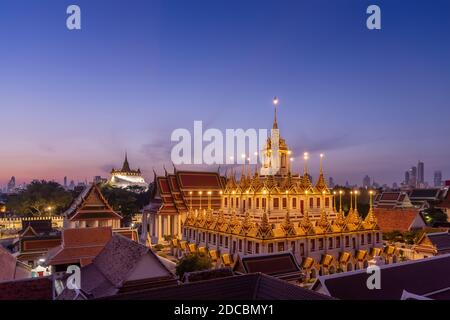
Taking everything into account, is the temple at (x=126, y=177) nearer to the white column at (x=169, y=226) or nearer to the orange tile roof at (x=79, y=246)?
the white column at (x=169, y=226)

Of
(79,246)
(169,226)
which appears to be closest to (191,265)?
(79,246)

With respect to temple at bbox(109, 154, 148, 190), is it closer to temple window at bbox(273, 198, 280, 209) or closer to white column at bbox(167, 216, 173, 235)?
white column at bbox(167, 216, 173, 235)

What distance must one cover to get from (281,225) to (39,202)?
149ft

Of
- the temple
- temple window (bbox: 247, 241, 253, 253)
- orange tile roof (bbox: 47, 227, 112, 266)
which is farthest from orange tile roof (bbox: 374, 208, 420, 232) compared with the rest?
the temple

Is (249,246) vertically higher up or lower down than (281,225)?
lower down

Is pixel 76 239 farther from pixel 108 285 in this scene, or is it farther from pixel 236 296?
pixel 236 296

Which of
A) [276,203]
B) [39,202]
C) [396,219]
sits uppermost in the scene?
[276,203]

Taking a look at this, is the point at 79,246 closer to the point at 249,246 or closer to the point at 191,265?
the point at 191,265

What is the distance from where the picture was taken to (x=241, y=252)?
1113 inches

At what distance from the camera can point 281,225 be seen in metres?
27.8

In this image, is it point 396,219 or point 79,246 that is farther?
point 396,219

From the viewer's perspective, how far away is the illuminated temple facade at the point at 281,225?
27.7 meters
